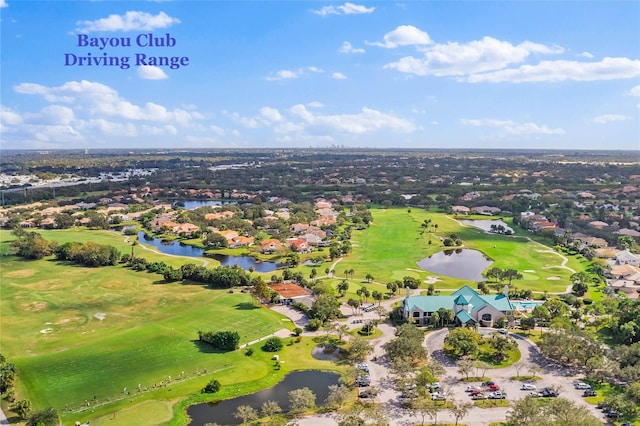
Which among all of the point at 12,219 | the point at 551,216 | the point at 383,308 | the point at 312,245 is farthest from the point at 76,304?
the point at 551,216

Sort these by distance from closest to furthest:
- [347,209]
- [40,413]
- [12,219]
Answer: [40,413], [12,219], [347,209]

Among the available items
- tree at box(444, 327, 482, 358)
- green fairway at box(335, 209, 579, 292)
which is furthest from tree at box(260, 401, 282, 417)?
green fairway at box(335, 209, 579, 292)

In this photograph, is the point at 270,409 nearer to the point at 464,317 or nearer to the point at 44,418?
the point at 44,418

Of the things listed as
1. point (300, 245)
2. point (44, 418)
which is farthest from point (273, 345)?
point (300, 245)

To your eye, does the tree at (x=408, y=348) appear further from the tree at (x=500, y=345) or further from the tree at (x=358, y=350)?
the tree at (x=500, y=345)

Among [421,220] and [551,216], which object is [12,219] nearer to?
[421,220]

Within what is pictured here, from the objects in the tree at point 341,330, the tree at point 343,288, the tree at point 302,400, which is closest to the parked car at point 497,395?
the tree at point 302,400
